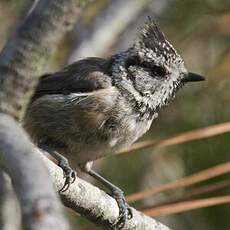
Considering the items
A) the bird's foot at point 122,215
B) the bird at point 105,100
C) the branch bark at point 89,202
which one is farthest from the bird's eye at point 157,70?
the branch bark at point 89,202

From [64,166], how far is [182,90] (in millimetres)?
2062

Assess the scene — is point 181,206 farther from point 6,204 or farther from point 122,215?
point 6,204

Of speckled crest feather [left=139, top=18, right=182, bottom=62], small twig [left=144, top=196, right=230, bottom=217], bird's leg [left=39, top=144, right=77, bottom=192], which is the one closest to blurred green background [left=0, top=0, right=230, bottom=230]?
small twig [left=144, top=196, right=230, bottom=217]

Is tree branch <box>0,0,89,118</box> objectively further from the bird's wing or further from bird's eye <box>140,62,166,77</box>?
bird's eye <box>140,62,166,77</box>

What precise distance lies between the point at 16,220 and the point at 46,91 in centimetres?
188

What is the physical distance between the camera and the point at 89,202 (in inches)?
87.5

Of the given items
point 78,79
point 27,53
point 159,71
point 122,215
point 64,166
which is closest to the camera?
point 27,53

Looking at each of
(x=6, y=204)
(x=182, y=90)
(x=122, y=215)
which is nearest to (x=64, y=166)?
(x=122, y=215)

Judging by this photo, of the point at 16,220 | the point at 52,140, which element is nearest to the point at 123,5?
the point at 52,140

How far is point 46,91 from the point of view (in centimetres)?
346

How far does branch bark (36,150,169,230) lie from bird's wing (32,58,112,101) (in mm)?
970

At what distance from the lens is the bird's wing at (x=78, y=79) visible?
11.0 feet

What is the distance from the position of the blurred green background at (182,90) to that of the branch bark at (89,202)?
1.48 meters

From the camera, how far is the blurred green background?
13.3 feet
